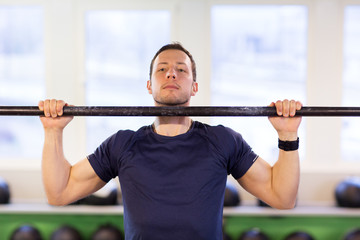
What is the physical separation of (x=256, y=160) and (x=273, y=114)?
0.23m

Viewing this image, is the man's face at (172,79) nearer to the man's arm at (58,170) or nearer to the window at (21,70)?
the man's arm at (58,170)

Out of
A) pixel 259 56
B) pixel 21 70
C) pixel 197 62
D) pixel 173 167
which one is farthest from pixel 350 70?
pixel 21 70

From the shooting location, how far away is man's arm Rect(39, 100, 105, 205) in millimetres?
1570

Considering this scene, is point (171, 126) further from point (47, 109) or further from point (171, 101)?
point (47, 109)

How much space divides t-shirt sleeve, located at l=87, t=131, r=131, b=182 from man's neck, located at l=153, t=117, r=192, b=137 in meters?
0.15

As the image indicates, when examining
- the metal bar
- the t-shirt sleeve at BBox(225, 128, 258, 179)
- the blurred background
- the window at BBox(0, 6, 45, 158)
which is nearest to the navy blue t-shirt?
the t-shirt sleeve at BBox(225, 128, 258, 179)

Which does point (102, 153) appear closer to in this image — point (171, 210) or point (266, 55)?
point (171, 210)

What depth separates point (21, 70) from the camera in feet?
13.4

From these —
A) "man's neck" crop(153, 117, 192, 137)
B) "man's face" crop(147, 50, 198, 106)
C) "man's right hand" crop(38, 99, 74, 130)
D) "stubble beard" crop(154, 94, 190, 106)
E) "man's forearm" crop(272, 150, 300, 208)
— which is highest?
"man's face" crop(147, 50, 198, 106)

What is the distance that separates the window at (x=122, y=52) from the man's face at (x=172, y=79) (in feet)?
7.72

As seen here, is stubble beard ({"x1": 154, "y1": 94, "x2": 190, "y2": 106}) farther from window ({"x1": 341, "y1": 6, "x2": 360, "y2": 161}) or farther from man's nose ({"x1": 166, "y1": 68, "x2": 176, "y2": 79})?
window ({"x1": 341, "y1": 6, "x2": 360, "y2": 161})

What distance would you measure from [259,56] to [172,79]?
8.59 ft

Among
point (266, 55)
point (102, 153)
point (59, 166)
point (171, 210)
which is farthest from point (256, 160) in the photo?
point (266, 55)

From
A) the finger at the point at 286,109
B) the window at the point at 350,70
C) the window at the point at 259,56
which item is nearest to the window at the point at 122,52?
the window at the point at 259,56
